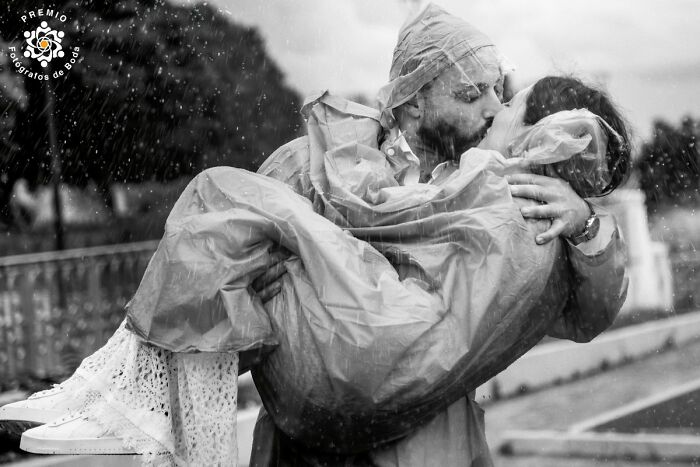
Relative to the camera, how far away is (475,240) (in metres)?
1.86

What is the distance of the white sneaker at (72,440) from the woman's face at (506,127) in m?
1.07

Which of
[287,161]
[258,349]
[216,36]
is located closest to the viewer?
[258,349]

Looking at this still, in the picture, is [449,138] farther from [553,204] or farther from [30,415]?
[30,415]

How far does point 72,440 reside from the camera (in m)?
1.84

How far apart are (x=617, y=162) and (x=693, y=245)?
11.5 metres

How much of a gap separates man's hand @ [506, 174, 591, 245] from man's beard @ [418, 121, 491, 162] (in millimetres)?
210

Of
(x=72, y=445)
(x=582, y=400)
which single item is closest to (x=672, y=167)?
(x=582, y=400)

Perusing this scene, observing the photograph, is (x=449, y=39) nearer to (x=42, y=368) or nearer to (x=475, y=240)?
(x=475, y=240)

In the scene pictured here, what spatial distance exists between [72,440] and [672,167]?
12217 mm

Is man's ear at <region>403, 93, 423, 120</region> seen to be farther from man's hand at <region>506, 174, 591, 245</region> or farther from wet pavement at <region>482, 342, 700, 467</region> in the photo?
wet pavement at <region>482, 342, 700, 467</region>

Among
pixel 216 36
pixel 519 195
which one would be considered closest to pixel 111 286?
pixel 216 36

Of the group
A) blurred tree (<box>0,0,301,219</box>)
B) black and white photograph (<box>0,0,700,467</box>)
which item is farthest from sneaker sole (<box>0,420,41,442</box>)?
blurred tree (<box>0,0,301,219</box>)

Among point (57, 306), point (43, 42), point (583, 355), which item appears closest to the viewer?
point (43, 42)

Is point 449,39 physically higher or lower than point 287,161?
higher
